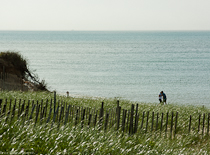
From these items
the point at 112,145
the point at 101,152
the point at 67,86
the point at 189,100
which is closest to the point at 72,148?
the point at 101,152

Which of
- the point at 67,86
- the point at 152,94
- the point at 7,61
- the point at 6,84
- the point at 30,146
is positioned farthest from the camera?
the point at 67,86

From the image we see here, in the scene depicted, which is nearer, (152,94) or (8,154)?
(8,154)

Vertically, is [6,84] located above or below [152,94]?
above

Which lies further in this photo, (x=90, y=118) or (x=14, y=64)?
(x=14, y=64)

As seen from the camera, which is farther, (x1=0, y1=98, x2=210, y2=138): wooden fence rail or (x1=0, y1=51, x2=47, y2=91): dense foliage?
(x1=0, y1=51, x2=47, y2=91): dense foliage

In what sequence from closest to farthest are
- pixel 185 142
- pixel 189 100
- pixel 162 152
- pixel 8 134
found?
1. pixel 8 134
2. pixel 162 152
3. pixel 185 142
4. pixel 189 100

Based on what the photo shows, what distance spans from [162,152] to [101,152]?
2098 mm

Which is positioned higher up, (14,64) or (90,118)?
(14,64)

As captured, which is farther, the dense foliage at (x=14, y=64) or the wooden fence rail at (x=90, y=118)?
the dense foliage at (x=14, y=64)

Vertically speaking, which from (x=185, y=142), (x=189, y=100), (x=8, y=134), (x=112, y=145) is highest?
(x=8, y=134)

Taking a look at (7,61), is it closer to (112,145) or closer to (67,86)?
(67,86)

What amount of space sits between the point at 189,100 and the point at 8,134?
109 feet

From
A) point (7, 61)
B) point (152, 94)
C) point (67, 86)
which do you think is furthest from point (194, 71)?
point (7, 61)

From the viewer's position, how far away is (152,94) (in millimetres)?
40031
